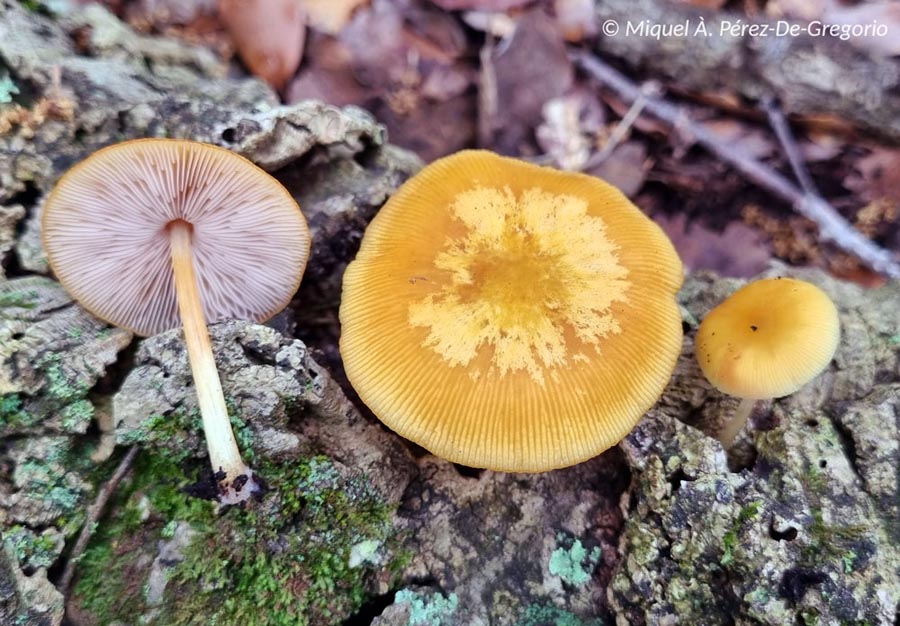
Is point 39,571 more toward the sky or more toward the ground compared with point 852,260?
more toward the sky

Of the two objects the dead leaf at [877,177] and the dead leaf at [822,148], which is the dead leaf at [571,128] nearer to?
the dead leaf at [822,148]

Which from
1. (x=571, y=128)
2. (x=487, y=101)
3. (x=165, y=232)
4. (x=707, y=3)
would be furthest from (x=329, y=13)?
(x=707, y=3)

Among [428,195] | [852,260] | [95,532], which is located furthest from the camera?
[852,260]

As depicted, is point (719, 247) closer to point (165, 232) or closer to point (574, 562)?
point (574, 562)

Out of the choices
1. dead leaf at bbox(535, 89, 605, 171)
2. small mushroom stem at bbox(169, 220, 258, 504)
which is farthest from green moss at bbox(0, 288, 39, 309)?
dead leaf at bbox(535, 89, 605, 171)

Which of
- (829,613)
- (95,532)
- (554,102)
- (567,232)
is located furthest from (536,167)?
(95,532)

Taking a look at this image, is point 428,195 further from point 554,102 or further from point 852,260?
point 852,260

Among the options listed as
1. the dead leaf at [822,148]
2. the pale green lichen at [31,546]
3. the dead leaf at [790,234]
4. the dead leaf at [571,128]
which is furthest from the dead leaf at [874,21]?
the pale green lichen at [31,546]
